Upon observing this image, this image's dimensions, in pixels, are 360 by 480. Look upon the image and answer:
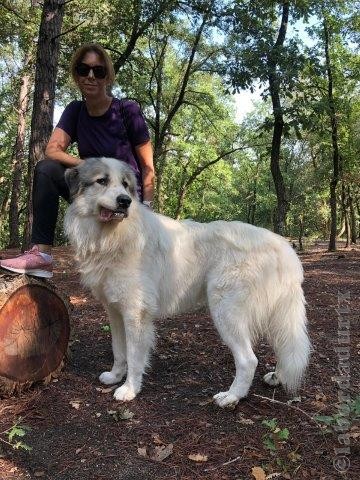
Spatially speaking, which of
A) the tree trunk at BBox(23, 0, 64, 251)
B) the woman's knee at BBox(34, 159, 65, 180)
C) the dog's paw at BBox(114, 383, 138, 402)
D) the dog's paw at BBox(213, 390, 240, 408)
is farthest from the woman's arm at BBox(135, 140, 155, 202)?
the tree trunk at BBox(23, 0, 64, 251)

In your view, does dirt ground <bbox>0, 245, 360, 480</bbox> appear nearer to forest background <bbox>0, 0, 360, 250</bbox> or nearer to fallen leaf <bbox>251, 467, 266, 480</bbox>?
fallen leaf <bbox>251, 467, 266, 480</bbox>

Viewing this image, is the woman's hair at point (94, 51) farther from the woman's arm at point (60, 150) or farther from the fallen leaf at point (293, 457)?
the fallen leaf at point (293, 457)

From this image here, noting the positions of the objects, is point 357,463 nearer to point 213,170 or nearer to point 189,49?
point 189,49

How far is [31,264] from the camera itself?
12.1 feet

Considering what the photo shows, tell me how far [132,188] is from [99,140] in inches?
26.2

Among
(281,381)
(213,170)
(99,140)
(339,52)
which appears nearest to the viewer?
(281,381)

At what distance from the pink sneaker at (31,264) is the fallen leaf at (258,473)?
227 centimetres

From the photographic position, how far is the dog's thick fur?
3.35 metres

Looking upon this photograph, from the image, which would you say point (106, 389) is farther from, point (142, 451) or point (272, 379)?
point (272, 379)

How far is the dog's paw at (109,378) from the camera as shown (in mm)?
3791

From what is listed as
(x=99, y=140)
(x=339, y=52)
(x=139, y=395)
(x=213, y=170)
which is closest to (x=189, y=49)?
(x=339, y=52)

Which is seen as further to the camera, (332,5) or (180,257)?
(332,5)

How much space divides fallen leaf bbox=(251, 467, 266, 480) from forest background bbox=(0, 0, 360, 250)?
20.0 ft

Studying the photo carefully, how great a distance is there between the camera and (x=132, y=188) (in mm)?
3537
